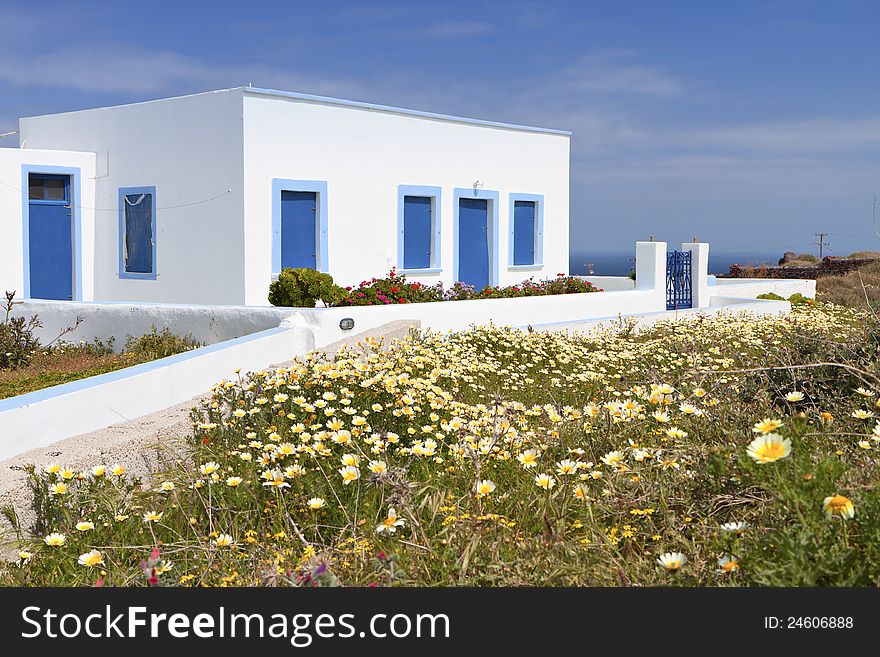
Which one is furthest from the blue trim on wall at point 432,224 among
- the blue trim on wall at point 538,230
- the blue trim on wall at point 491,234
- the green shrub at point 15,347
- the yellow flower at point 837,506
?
the yellow flower at point 837,506

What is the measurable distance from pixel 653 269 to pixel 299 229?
6670 millimetres

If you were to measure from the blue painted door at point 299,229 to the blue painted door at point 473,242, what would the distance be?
354 cm

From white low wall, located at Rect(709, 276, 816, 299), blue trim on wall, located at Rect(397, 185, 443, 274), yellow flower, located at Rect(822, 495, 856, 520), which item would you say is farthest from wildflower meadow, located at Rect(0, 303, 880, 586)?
white low wall, located at Rect(709, 276, 816, 299)

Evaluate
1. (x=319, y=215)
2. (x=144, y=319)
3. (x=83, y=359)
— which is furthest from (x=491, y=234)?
(x=83, y=359)

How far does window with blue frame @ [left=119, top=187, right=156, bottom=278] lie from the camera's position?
15.2m

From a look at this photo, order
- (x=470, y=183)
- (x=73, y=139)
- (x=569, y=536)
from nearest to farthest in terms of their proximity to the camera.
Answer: (x=569, y=536) → (x=73, y=139) → (x=470, y=183)

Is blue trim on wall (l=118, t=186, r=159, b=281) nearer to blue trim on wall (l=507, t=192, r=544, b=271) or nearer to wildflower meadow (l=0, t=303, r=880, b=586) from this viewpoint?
blue trim on wall (l=507, t=192, r=544, b=271)

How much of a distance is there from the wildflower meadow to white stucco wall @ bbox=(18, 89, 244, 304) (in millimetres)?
8038

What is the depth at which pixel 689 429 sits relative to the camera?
15.6 ft

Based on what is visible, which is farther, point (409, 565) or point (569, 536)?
point (569, 536)

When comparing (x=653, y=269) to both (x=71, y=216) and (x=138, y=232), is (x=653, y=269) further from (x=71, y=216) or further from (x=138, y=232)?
(x=71, y=216)

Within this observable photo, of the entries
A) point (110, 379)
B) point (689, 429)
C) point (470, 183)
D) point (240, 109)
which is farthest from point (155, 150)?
point (689, 429)
